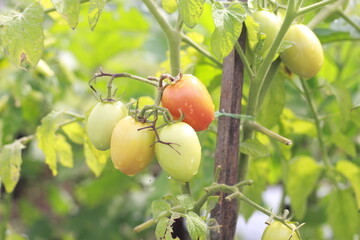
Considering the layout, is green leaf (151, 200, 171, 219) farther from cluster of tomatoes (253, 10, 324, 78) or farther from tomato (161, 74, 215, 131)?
cluster of tomatoes (253, 10, 324, 78)

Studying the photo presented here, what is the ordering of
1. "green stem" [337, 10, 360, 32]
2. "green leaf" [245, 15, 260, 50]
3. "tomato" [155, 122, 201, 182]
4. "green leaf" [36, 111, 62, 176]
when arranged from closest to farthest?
"tomato" [155, 122, 201, 182], "green leaf" [245, 15, 260, 50], "green leaf" [36, 111, 62, 176], "green stem" [337, 10, 360, 32]

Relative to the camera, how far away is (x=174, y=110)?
74 cm

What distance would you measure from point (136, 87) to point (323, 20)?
2.79ft

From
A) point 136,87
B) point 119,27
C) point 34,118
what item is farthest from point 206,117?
point 119,27

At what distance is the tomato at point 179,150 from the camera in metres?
0.71

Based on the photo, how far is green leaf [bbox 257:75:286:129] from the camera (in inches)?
39.4

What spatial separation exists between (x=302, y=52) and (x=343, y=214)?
43 centimetres

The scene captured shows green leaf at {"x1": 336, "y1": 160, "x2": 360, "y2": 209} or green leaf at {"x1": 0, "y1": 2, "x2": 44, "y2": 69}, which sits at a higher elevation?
green leaf at {"x1": 0, "y1": 2, "x2": 44, "y2": 69}

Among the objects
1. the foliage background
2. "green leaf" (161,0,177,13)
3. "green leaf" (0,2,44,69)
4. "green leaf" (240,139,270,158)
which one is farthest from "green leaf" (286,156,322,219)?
"green leaf" (0,2,44,69)

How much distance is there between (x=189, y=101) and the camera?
74 cm

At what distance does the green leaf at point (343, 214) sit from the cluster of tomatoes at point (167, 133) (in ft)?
1.63

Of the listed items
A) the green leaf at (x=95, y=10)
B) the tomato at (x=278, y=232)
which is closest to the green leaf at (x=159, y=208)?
the tomato at (x=278, y=232)

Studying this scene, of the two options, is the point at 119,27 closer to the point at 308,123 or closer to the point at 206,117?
the point at 308,123

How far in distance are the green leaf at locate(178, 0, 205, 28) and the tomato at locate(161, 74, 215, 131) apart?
7 centimetres
